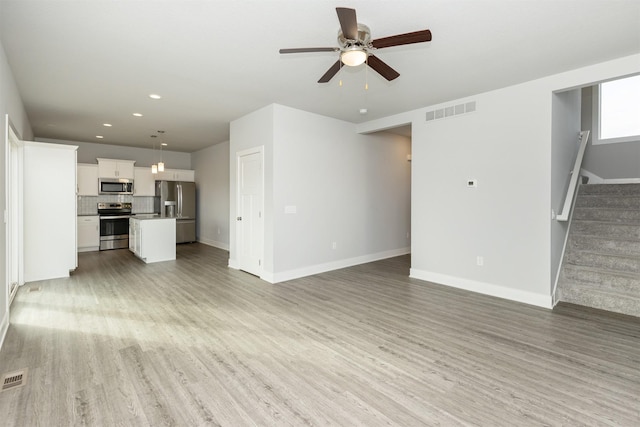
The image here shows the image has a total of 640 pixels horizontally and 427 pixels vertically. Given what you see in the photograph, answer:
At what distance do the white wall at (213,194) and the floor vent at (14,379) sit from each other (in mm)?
5794

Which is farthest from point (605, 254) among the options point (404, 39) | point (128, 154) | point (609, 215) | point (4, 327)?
point (128, 154)

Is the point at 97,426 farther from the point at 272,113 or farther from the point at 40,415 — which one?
the point at 272,113

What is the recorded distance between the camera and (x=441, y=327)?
3.30 metres

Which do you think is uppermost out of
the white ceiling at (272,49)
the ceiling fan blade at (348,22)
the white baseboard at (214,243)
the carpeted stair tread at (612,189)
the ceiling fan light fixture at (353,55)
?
the white ceiling at (272,49)

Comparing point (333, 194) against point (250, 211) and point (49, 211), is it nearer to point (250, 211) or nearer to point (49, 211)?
point (250, 211)

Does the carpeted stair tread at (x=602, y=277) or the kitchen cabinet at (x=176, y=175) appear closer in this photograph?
the carpeted stair tread at (x=602, y=277)

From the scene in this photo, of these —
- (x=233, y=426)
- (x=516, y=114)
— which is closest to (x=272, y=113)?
(x=516, y=114)

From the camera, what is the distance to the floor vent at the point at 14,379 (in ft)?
7.32

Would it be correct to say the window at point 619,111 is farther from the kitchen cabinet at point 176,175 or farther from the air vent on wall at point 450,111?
the kitchen cabinet at point 176,175

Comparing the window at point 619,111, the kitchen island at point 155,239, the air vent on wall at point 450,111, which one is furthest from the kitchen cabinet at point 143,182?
the window at point 619,111

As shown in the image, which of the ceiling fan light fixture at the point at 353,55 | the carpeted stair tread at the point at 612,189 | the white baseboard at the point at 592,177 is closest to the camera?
the ceiling fan light fixture at the point at 353,55

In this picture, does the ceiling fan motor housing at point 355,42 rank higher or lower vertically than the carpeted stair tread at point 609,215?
higher

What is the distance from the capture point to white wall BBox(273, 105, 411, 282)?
5.17 meters

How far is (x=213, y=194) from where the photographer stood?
8867 mm
